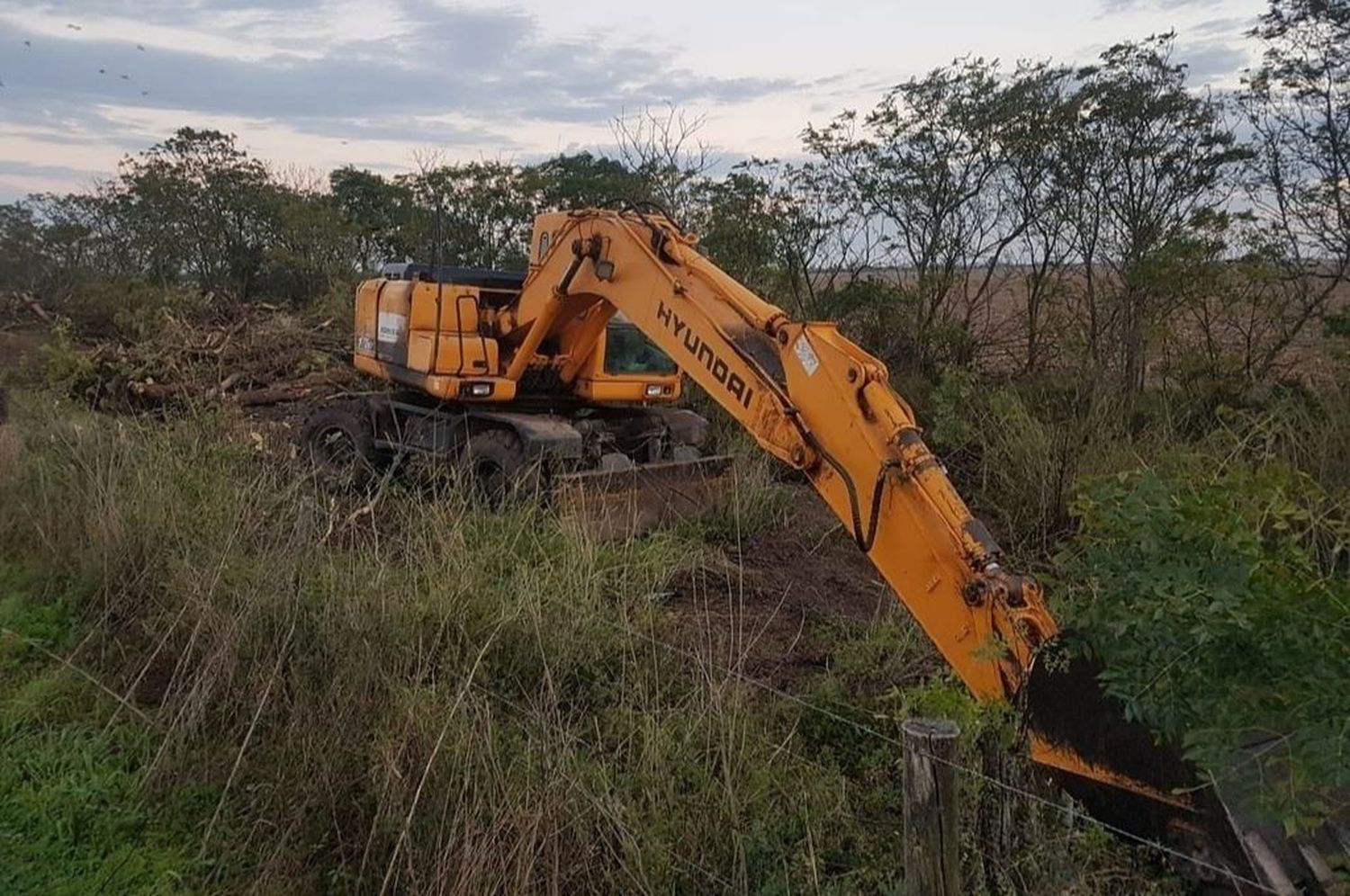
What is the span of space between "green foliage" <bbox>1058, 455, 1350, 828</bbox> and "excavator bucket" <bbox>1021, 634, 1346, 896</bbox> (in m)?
0.28

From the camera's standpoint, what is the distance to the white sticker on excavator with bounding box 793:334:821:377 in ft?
16.0

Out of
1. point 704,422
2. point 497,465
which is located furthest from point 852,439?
point 704,422

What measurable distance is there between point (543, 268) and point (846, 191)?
236 inches

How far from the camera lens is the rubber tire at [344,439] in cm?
886

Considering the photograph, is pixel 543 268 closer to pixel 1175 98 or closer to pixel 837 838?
pixel 837 838

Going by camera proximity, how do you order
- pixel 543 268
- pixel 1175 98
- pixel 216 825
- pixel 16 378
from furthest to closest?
pixel 16 378 < pixel 1175 98 < pixel 543 268 < pixel 216 825

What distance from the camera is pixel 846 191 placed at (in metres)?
12.5

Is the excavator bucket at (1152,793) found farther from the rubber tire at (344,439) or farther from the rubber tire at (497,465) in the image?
the rubber tire at (344,439)

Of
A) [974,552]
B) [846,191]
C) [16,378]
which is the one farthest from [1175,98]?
[16,378]

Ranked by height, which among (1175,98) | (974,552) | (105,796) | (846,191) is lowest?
(105,796)

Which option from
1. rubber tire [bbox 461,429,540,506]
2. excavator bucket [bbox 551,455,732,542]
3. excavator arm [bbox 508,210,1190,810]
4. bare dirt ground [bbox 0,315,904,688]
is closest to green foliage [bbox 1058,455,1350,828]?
excavator arm [bbox 508,210,1190,810]

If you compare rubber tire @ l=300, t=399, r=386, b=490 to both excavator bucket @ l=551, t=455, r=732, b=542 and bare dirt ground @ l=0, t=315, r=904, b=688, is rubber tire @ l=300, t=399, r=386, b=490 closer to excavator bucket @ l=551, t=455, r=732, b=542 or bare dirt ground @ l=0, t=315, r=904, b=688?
bare dirt ground @ l=0, t=315, r=904, b=688

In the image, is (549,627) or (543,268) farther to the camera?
(543,268)

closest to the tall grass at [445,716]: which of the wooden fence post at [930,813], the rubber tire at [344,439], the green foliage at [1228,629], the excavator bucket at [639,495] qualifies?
the wooden fence post at [930,813]
